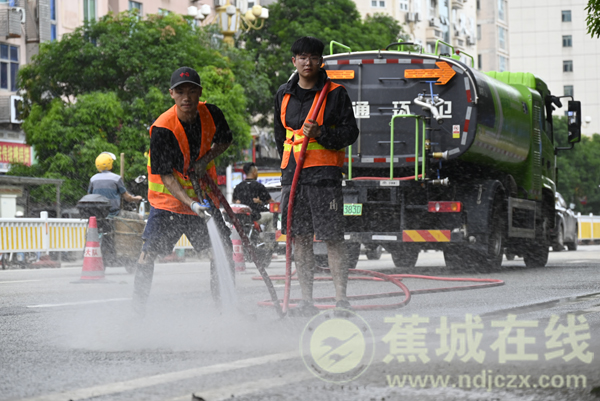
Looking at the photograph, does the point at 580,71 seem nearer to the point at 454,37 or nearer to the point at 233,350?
the point at 454,37

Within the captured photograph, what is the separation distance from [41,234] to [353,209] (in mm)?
9828

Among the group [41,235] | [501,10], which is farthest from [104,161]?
[501,10]

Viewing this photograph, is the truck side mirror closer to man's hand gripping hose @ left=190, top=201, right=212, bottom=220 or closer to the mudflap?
the mudflap

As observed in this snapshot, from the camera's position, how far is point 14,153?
37.6 meters

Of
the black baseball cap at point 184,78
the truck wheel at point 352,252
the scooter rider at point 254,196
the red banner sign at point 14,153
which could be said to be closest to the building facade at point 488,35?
the red banner sign at point 14,153

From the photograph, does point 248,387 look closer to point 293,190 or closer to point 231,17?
point 293,190

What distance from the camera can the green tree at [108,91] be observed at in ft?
102

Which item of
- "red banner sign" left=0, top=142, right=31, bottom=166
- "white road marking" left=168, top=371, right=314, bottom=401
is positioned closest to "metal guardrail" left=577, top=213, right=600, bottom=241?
"red banner sign" left=0, top=142, right=31, bottom=166

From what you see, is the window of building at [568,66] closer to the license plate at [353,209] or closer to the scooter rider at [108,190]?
the scooter rider at [108,190]

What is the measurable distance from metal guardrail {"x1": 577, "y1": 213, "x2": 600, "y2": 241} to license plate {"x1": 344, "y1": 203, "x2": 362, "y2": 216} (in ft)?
92.2

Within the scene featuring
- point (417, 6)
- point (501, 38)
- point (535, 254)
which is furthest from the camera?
point (501, 38)

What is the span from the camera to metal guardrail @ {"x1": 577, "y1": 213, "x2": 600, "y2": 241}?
4072cm

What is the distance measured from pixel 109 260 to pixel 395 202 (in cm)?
428

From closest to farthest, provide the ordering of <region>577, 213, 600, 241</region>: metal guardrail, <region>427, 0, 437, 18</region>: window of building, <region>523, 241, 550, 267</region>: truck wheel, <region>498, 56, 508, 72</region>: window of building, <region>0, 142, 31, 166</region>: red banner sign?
1. <region>523, 241, 550, 267</region>: truck wheel
2. <region>0, 142, 31, 166</region>: red banner sign
3. <region>577, 213, 600, 241</region>: metal guardrail
4. <region>427, 0, 437, 18</region>: window of building
5. <region>498, 56, 508, 72</region>: window of building
